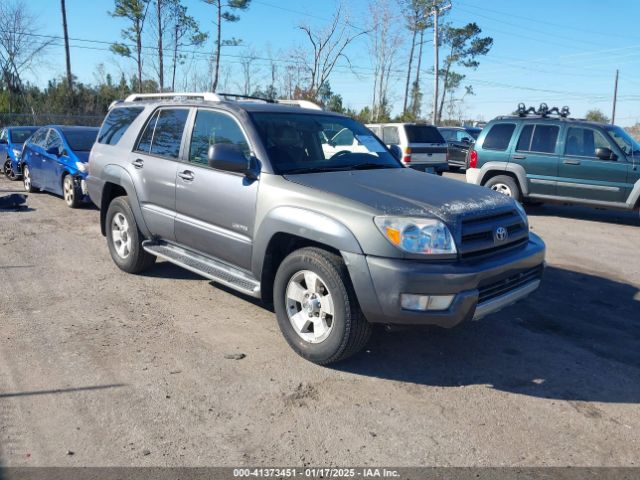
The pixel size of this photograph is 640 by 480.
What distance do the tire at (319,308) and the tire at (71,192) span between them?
7390 mm

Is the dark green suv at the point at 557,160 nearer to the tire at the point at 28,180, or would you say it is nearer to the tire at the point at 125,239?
the tire at the point at 125,239

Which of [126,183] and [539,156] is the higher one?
[539,156]

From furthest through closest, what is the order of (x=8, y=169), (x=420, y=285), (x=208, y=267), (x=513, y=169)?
(x=8, y=169), (x=513, y=169), (x=208, y=267), (x=420, y=285)

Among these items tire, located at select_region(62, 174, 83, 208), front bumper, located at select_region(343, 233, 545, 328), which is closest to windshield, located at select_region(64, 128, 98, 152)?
tire, located at select_region(62, 174, 83, 208)

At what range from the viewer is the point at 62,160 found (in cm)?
1056

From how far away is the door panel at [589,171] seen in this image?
397 inches

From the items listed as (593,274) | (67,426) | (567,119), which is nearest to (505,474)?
(67,426)

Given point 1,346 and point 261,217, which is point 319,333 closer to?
point 261,217

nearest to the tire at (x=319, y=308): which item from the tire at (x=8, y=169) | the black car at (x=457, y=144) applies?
the tire at (x=8, y=169)

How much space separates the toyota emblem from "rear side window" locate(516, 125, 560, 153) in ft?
24.4

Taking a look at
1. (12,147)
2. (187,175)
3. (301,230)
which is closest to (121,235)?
(187,175)

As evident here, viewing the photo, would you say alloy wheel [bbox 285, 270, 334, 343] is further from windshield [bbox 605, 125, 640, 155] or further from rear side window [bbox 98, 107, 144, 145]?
windshield [bbox 605, 125, 640, 155]

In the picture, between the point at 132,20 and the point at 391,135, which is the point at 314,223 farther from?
the point at 132,20

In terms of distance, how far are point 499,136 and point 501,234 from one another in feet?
26.1
